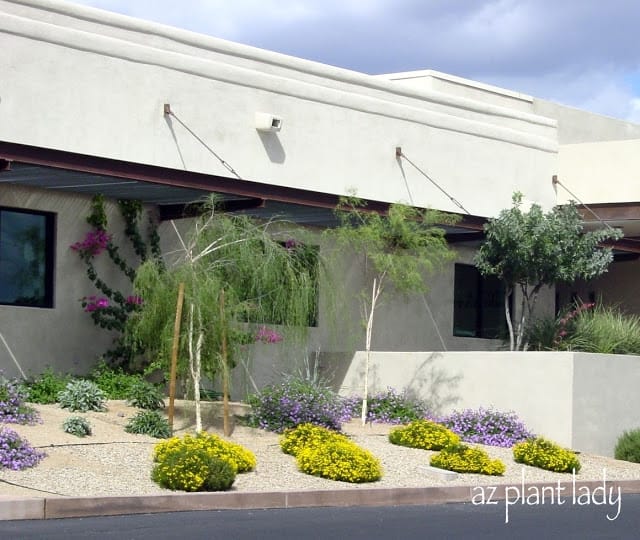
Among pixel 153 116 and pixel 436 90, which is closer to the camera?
pixel 153 116

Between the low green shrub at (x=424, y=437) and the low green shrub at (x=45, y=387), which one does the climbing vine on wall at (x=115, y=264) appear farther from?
the low green shrub at (x=424, y=437)

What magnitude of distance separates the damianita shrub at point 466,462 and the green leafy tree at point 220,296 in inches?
129

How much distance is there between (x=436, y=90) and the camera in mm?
28953

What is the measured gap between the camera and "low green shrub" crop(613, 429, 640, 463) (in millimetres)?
20688

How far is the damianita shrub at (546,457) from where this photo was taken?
18.4 metres

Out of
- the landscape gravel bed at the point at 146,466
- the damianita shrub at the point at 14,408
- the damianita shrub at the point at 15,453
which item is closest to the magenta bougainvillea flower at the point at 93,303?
the landscape gravel bed at the point at 146,466

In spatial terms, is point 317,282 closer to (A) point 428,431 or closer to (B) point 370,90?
(A) point 428,431

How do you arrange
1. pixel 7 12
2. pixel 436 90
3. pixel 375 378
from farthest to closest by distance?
pixel 436 90 → pixel 375 378 → pixel 7 12

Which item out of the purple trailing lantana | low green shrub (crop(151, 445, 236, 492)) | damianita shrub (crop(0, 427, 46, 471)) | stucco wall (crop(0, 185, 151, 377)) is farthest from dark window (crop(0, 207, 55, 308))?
low green shrub (crop(151, 445, 236, 492))

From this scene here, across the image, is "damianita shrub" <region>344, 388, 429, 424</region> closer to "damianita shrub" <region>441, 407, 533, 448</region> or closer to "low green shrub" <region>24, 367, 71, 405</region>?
"damianita shrub" <region>441, 407, 533, 448</region>

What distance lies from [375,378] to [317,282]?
3.55m

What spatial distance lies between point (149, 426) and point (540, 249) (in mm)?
9270

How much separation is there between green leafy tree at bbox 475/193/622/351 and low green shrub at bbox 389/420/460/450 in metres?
5.29

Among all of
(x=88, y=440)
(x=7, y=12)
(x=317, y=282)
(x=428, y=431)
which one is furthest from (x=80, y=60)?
(x=428, y=431)
